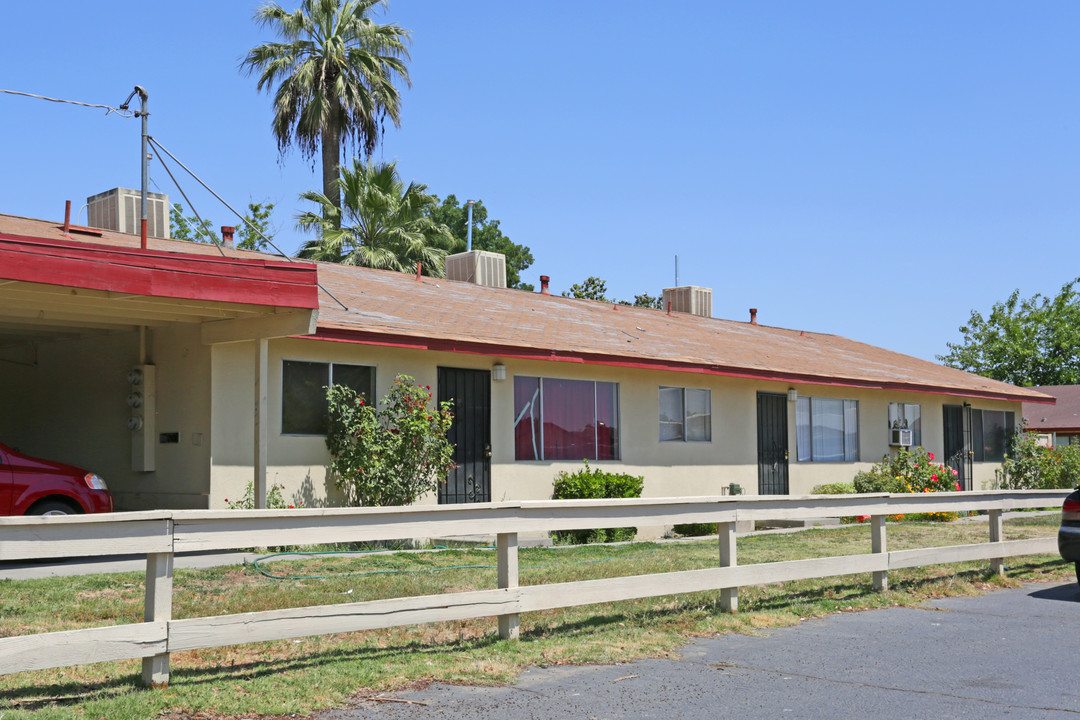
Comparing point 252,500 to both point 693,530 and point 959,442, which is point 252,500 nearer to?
point 693,530

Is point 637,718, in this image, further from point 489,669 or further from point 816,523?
point 816,523

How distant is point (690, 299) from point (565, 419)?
39.2ft

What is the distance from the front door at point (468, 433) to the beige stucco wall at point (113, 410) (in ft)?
11.9

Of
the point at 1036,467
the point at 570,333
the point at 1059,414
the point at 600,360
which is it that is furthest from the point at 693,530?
the point at 1059,414

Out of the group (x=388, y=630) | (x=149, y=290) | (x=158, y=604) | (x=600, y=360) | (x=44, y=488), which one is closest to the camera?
(x=158, y=604)

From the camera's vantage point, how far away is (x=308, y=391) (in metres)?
14.6

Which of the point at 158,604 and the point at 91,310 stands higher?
the point at 91,310

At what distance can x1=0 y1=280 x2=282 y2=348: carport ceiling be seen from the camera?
37.7 ft

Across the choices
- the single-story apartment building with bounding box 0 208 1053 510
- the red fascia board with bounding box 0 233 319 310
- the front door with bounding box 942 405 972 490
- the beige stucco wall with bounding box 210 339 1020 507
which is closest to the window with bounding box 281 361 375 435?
the single-story apartment building with bounding box 0 208 1053 510

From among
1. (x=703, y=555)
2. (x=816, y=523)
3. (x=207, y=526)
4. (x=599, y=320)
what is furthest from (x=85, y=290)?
(x=816, y=523)

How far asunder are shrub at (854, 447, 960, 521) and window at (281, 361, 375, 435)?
11.7 meters

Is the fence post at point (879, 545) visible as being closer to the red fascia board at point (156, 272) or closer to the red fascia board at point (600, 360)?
the red fascia board at point (156, 272)

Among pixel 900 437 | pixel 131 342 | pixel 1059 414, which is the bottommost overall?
pixel 900 437

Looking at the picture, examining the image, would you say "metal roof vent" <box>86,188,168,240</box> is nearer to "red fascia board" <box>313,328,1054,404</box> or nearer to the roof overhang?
the roof overhang
